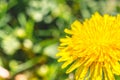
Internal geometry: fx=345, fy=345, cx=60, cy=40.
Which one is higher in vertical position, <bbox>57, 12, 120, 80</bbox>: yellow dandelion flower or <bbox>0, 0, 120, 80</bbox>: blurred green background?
<bbox>0, 0, 120, 80</bbox>: blurred green background

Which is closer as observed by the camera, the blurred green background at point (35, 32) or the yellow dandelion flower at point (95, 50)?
the yellow dandelion flower at point (95, 50)

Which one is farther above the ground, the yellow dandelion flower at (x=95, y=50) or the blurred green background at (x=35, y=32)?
the blurred green background at (x=35, y=32)

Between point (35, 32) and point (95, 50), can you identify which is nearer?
point (95, 50)

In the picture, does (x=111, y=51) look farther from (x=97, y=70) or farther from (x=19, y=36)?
(x=19, y=36)

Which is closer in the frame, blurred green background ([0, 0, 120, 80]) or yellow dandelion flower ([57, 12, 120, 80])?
yellow dandelion flower ([57, 12, 120, 80])

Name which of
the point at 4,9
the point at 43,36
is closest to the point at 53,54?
the point at 43,36
